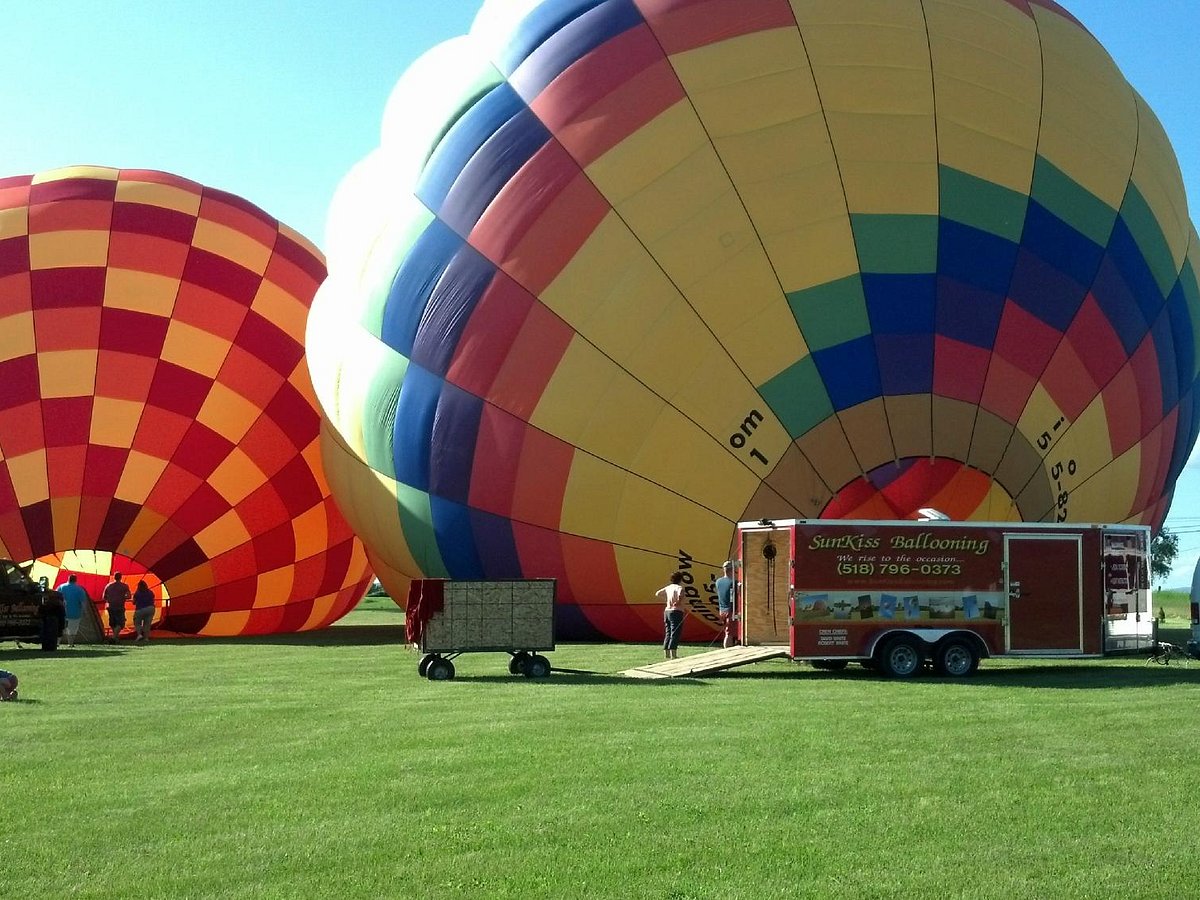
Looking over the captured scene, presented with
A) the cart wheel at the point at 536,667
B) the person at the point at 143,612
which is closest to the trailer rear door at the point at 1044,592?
the cart wheel at the point at 536,667

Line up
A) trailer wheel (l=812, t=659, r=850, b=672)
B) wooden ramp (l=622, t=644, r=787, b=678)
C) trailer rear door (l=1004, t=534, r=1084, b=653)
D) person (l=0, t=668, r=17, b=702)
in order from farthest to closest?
trailer wheel (l=812, t=659, r=850, b=672) → trailer rear door (l=1004, t=534, r=1084, b=653) → wooden ramp (l=622, t=644, r=787, b=678) → person (l=0, t=668, r=17, b=702)

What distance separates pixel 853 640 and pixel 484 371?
16.8 ft

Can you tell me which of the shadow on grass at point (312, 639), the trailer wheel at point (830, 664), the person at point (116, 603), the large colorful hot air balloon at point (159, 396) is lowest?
the shadow on grass at point (312, 639)

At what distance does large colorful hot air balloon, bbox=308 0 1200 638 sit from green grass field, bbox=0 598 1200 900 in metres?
3.84

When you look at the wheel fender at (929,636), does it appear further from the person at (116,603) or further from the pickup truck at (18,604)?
the person at (116,603)

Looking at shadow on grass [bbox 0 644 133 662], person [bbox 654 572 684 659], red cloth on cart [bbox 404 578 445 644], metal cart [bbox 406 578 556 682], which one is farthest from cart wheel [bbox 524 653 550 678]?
shadow on grass [bbox 0 644 133 662]

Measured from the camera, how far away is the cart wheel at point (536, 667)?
12.7 meters

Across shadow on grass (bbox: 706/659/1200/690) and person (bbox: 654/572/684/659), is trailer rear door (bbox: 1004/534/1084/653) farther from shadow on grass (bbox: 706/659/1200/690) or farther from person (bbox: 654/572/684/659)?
person (bbox: 654/572/684/659)

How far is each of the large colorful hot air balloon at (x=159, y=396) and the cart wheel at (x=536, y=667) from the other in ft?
29.9

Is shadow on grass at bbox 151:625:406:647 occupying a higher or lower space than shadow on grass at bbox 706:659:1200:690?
lower

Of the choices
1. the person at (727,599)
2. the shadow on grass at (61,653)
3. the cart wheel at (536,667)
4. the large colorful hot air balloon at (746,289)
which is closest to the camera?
the cart wheel at (536,667)

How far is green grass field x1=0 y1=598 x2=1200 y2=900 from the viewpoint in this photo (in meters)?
4.93

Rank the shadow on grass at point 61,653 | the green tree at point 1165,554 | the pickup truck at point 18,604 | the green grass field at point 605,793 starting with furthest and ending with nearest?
the green tree at point 1165,554 < the pickup truck at point 18,604 < the shadow on grass at point 61,653 < the green grass field at point 605,793

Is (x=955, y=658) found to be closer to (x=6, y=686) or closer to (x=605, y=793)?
(x=605, y=793)
